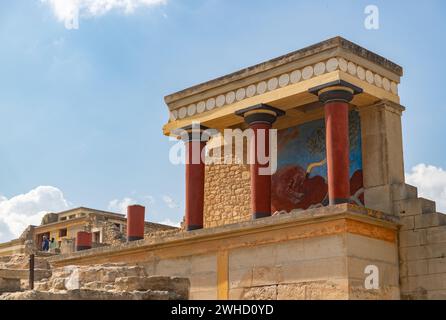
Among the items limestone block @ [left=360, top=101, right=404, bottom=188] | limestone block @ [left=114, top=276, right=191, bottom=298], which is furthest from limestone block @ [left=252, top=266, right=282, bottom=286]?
limestone block @ [left=114, top=276, right=191, bottom=298]

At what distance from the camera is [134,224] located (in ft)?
58.1

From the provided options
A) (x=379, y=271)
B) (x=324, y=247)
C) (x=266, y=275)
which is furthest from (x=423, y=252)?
(x=266, y=275)

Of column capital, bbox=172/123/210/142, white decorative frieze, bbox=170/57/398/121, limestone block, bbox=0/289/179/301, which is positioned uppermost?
white decorative frieze, bbox=170/57/398/121

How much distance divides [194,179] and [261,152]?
1.98m

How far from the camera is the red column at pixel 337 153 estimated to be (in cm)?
1374

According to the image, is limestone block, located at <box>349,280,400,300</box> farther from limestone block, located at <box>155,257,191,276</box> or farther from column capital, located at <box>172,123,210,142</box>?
column capital, located at <box>172,123,210,142</box>

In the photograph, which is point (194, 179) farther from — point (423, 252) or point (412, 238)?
point (423, 252)

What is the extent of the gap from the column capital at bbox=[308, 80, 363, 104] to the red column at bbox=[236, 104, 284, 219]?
1626 mm

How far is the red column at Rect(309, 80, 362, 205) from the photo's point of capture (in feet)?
45.2

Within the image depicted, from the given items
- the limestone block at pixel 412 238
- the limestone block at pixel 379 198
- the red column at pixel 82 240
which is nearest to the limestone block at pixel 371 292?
the limestone block at pixel 412 238

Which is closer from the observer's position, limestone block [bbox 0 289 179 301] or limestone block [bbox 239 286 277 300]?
limestone block [bbox 0 289 179 301]

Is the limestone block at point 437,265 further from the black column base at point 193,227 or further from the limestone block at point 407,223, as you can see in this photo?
the black column base at point 193,227
